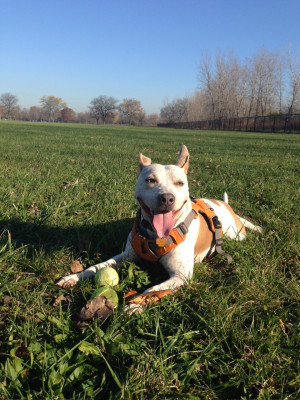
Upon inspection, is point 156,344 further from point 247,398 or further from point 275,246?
point 275,246

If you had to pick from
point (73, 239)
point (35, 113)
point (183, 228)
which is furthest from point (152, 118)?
point (183, 228)

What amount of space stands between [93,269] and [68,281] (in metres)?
0.28

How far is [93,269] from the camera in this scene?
9.12ft

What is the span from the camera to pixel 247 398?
1.60 metres

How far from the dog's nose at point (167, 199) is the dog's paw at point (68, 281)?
102 centimetres

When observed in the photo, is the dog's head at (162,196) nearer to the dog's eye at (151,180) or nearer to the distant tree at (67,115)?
the dog's eye at (151,180)

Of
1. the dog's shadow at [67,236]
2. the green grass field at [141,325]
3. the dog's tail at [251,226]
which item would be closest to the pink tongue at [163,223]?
the green grass field at [141,325]

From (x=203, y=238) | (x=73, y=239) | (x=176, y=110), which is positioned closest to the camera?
(x=203, y=238)

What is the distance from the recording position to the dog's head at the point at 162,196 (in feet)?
8.67

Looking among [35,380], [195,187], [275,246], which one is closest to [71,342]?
[35,380]

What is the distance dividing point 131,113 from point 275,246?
136 meters

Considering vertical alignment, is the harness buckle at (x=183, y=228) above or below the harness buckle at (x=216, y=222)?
above

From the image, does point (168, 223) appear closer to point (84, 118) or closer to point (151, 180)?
point (151, 180)

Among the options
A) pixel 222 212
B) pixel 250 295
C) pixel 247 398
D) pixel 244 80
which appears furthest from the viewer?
pixel 244 80
